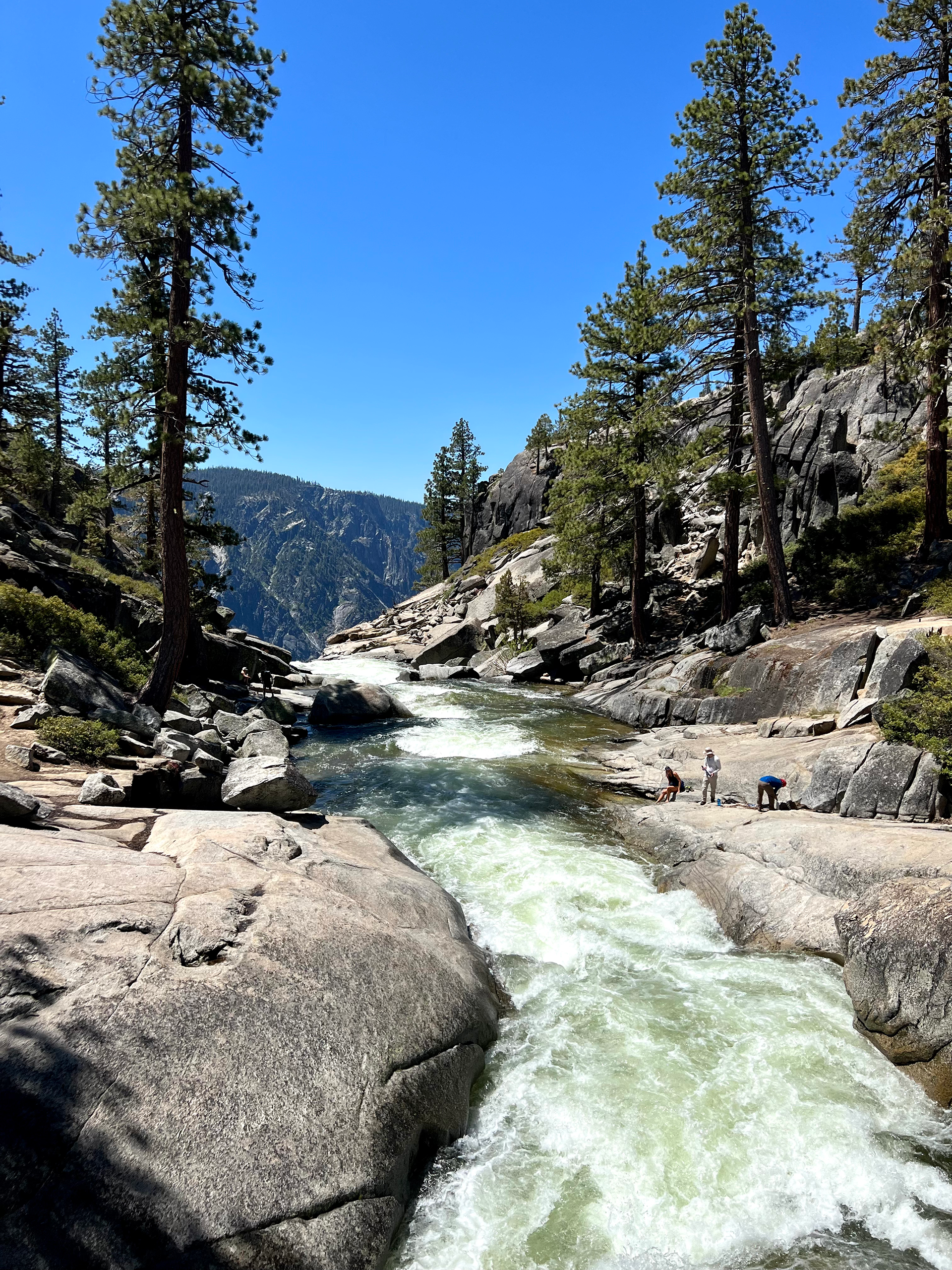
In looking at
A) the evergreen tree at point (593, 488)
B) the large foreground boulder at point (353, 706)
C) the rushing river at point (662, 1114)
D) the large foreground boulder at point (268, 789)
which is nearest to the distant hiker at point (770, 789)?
the rushing river at point (662, 1114)

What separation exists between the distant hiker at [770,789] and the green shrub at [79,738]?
40.5 feet

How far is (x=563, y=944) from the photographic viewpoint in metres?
8.92

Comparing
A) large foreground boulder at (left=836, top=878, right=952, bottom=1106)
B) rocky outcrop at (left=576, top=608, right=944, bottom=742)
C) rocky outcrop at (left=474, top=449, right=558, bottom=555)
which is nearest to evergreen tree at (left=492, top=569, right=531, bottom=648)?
rocky outcrop at (left=576, top=608, right=944, bottom=742)

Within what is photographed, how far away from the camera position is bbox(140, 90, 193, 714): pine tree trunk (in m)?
15.4

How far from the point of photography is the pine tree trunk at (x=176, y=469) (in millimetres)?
15414

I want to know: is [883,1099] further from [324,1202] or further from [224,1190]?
[224,1190]

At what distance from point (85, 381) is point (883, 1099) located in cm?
1852

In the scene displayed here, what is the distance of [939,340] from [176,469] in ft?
67.1

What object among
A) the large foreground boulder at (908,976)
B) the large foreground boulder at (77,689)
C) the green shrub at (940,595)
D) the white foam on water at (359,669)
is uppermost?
the green shrub at (940,595)

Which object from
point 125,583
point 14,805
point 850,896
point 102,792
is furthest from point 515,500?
point 14,805

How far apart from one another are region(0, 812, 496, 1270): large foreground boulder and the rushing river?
22.7 inches

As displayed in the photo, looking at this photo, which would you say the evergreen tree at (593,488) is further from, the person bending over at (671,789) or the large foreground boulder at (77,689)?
the large foreground boulder at (77,689)

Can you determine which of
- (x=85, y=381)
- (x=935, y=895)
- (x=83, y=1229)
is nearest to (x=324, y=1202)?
(x=83, y=1229)

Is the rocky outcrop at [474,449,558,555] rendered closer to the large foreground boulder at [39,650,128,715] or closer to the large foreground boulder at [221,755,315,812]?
the large foreground boulder at [39,650,128,715]
